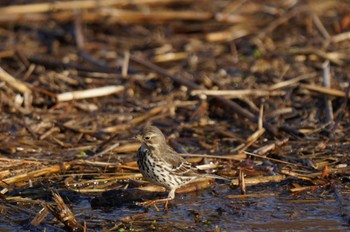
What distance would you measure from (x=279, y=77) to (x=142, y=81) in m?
2.17

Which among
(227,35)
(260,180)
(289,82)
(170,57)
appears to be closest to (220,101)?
(289,82)

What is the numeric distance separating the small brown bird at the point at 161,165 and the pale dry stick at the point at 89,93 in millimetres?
2491

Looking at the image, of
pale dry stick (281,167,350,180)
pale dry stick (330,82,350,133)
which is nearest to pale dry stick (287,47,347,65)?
pale dry stick (330,82,350,133)

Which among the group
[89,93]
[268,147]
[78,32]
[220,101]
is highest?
[78,32]

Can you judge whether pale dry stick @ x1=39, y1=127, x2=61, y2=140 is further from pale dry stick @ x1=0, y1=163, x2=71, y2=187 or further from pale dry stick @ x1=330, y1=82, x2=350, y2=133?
pale dry stick @ x1=330, y1=82, x2=350, y2=133

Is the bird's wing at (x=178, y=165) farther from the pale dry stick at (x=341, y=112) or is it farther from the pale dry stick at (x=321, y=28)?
the pale dry stick at (x=321, y=28)

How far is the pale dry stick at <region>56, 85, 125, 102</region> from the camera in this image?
34.6ft

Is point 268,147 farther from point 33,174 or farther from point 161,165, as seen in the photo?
point 33,174

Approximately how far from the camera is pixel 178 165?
26.9 feet

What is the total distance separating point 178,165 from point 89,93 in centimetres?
295

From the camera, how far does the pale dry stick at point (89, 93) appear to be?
415 inches

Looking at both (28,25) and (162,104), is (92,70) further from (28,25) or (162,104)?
(28,25)

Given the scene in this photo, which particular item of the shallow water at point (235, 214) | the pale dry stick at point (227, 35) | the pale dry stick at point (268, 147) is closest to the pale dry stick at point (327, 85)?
the pale dry stick at point (268, 147)

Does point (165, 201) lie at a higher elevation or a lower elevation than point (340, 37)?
lower
